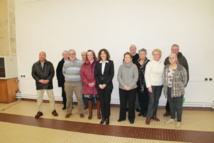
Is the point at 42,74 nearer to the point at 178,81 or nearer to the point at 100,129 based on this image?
the point at 100,129

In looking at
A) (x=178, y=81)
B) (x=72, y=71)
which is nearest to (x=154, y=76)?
(x=178, y=81)

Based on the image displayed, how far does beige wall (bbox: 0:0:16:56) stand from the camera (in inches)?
203

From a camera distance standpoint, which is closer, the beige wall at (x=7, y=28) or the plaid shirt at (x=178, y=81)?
the plaid shirt at (x=178, y=81)

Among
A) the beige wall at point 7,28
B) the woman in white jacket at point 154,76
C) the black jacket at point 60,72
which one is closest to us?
the woman in white jacket at point 154,76

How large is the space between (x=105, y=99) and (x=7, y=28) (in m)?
4.33

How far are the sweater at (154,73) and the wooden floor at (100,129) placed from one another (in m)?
0.86

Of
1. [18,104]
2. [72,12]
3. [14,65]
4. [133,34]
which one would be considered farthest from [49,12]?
[18,104]

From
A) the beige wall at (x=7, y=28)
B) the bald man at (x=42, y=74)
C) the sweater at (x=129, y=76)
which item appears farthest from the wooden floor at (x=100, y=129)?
the beige wall at (x=7, y=28)

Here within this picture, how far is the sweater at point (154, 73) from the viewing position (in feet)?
10.2

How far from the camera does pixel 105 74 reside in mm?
3281

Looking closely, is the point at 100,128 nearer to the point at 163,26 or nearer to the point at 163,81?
the point at 163,81

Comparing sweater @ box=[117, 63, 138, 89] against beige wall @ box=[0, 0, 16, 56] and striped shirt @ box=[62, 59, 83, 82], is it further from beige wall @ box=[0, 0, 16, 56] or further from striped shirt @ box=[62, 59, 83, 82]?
beige wall @ box=[0, 0, 16, 56]

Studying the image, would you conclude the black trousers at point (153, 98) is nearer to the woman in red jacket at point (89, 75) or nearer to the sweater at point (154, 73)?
the sweater at point (154, 73)

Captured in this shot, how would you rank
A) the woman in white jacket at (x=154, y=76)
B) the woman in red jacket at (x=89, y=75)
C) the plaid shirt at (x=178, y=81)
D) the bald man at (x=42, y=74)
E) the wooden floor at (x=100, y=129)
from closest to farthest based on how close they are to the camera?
the wooden floor at (x=100, y=129) < the plaid shirt at (x=178, y=81) < the woman in white jacket at (x=154, y=76) < the woman in red jacket at (x=89, y=75) < the bald man at (x=42, y=74)
